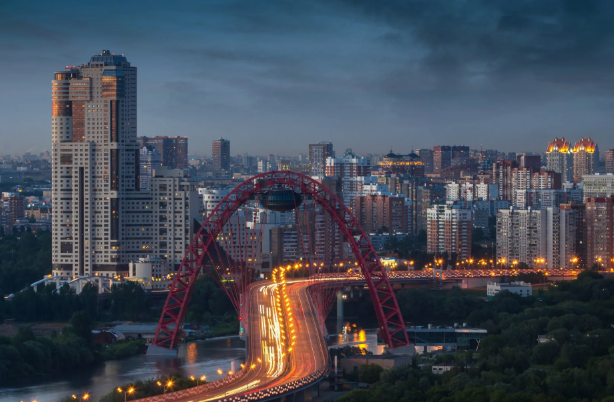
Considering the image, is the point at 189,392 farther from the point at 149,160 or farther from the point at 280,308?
the point at 149,160

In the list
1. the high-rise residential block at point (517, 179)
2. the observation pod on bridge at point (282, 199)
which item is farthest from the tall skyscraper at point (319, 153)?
the observation pod on bridge at point (282, 199)

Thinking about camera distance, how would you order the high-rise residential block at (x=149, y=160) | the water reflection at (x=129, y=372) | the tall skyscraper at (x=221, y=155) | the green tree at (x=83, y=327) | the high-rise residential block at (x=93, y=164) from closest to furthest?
the water reflection at (x=129, y=372) → the green tree at (x=83, y=327) → the high-rise residential block at (x=93, y=164) → the high-rise residential block at (x=149, y=160) → the tall skyscraper at (x=221, y=155)

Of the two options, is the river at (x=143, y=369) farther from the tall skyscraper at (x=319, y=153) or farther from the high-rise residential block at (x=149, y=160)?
the tall skyscraper at (x=319, y=153)

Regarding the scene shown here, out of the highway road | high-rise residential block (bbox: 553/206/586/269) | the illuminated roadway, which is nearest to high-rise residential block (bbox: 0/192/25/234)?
high-rise residential block (bbox: 553/206/586/269)

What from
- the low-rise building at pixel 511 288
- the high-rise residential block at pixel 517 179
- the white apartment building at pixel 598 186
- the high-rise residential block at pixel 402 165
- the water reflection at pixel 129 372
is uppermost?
the high-rise residential block at pixel 402 165

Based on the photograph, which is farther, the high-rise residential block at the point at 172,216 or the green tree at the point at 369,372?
the high-rise residential block at the point at 172,216

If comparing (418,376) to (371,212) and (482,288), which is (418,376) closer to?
(482,288)

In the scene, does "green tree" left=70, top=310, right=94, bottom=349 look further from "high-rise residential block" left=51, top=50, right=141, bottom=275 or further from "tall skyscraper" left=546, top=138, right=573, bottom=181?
"tall skyscraper" left=546, top=138, right=573, bottom=181
